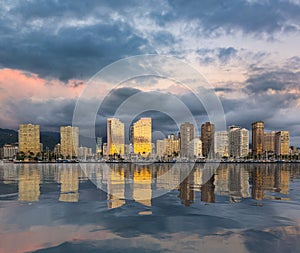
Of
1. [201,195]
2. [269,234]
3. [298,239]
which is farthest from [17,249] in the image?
[201,195]

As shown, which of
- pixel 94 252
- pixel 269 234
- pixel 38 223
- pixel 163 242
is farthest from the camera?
pixel 38 223

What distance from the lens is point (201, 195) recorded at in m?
31.4

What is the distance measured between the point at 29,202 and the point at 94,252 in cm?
1588

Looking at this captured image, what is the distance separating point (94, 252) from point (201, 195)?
1942 cm

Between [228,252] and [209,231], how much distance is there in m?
3.51

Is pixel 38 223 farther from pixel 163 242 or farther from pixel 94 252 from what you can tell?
pixel 163 242

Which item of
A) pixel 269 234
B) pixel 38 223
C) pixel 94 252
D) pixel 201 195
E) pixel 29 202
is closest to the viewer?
pixel 94 252

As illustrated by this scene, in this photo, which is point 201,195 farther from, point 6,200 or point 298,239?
point 6,200

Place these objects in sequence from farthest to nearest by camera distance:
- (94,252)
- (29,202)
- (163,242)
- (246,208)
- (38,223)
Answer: (29,202) < (246,208) < (38,223) < (163,242) < (94,252)

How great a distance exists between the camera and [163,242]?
50.2ft

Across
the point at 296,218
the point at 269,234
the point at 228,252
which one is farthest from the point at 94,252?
the point at 296,218

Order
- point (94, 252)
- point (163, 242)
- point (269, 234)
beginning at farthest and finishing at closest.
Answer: point (269, 234), point (163, 242), point (94, 252)

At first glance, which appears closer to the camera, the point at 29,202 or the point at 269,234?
the point at 269,234

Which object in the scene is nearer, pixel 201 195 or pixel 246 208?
pixel 246 208
